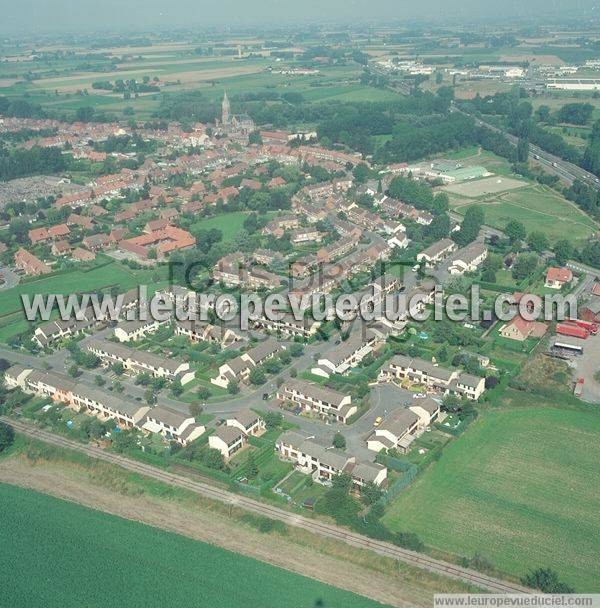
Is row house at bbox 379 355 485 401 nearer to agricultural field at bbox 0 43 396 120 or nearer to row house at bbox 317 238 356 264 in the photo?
row house at bbox 317 238 356 264

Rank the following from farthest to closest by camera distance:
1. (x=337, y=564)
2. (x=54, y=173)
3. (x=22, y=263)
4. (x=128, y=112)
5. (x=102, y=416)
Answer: (x=128, y=112) < (x=54, y=173) < (x=22, y=263) < (x=102, y=416) < (x=337, y=564)

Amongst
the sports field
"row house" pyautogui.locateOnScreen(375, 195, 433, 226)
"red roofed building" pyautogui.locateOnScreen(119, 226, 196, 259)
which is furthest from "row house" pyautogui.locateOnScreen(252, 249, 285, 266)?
the sports field

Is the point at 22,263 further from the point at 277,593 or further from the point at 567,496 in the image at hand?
the point at 567,496

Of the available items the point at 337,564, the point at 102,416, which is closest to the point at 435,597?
the point at 337,564

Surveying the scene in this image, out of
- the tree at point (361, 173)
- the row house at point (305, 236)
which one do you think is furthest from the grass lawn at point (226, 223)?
the tree at point (361, 173)

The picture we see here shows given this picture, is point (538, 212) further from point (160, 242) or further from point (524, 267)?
point (160, 242)

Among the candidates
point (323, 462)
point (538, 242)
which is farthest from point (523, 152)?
point (323, 462)
